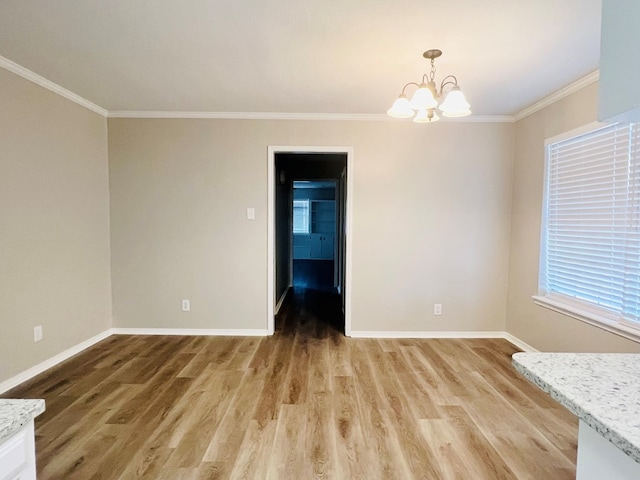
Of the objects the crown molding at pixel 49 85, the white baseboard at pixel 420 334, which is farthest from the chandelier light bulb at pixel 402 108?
the crown molding at pixel 49 85

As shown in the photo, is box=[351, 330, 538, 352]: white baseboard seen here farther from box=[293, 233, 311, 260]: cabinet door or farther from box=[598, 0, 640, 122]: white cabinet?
box=[293, 233, 311, 260]: cabinet door

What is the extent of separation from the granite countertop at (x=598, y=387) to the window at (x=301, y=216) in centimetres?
953

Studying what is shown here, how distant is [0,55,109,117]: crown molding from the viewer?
2.37 m

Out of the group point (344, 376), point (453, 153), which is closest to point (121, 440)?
point (344, 376)

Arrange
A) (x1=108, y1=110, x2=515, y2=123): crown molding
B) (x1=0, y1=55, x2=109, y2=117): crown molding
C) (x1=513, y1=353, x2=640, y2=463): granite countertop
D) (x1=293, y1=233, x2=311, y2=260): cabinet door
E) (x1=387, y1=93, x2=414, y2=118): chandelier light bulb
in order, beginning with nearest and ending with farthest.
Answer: (x1=513, y1=353, x2=640, y2=463): granite countertop < (x1=387, y1=93, x2=414, y2=118): chandelier light bulb < (x1=0, y1=55, x2=109, y2=117): crown molding < (x1=108, y1=110, x2=515, y2=123): crown molding < (x1=293, y1=233, x2=311, y2=260): cabinet door

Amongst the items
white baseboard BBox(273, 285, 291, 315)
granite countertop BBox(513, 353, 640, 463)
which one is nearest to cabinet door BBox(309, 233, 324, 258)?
white baseboard BBox(273, 285, 291, 315)

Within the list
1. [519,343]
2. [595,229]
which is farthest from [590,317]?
[519,343]

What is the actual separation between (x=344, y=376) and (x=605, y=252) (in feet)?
7.05

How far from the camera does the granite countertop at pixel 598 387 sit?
24.7 inches

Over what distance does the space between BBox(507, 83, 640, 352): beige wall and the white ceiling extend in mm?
242

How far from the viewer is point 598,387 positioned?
0.78m

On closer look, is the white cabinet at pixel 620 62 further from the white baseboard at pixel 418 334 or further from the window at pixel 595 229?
the white baseboard at pixel 418 334

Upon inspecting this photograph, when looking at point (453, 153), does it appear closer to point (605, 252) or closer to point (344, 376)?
point (605, 252)

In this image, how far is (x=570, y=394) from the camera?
Answer: 750 mm
